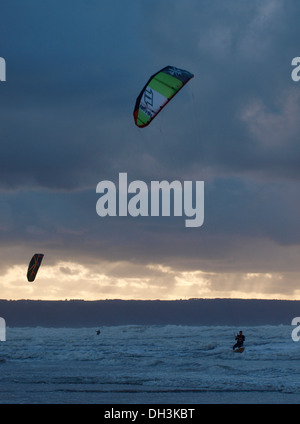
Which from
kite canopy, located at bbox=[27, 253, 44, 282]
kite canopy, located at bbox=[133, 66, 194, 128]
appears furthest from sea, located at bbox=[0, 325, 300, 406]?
kite canopy, located at bbox=[133, 66, 194, 128]

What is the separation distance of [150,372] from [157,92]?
462 inches

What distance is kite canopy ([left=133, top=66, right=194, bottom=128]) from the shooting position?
2356 cm

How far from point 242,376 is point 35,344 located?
2230 centimetres

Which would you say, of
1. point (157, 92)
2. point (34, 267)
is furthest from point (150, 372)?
point (34, 267)

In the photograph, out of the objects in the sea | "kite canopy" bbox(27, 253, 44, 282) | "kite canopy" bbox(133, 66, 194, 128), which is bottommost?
the sea

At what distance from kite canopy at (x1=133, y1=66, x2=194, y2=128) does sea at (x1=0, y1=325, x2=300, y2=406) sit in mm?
8914

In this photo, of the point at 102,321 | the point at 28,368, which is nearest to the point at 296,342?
the point at 28,368

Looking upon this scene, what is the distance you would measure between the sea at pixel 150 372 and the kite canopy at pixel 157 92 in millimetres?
8914

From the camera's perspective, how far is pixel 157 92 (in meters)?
23.7

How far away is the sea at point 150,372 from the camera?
71.3ft

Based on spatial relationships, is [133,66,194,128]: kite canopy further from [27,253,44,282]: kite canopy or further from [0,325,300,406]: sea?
[27,253,44,282]: kite canopy

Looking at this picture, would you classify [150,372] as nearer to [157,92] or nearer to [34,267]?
[157,92]

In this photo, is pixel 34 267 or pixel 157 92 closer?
pixel 157 92

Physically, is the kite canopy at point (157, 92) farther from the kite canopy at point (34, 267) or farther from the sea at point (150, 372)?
the kite canopy at point (34, 267)
